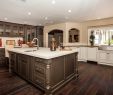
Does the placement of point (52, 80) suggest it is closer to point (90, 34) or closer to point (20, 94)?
point (20, 94)

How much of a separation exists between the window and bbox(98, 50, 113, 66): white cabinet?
26.6 inches

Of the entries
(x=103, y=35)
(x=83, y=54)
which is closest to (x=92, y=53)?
(x=83, y=54)

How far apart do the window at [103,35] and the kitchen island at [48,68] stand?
120 inches

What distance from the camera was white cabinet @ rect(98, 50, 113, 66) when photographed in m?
4.64

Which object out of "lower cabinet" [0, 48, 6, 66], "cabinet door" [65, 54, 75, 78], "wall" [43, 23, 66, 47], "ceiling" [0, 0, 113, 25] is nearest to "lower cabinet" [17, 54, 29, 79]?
"cabinet door" [65, 54, 75, 78]

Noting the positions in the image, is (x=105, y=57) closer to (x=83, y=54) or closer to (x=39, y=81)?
(x=83, y=54)

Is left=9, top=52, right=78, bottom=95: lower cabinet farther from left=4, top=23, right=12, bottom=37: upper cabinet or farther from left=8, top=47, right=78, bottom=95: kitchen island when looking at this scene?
left=4, top=23, right=12, bottom=37: upper cabinet

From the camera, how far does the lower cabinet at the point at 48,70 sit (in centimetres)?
215

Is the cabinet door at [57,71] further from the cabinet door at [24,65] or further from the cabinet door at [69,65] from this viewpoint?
the cabinet door at [24,65]

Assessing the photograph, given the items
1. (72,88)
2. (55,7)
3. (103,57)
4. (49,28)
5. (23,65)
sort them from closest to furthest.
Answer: (72,88) → (23,65) → (55,7) → (103,57) → (49,28)

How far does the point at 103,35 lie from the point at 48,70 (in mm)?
4426

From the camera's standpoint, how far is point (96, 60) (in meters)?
5.15

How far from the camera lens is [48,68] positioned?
2.10 metres

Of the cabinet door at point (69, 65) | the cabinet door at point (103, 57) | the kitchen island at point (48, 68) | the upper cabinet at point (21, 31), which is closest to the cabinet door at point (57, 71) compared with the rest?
the kitchen island at point (48, 68)
